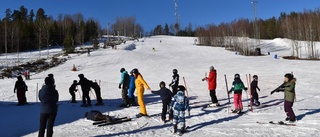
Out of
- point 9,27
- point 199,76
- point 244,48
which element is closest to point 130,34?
point 9,27

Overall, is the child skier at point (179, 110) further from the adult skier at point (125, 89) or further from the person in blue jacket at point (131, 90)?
the adult skier at point (125, 89)

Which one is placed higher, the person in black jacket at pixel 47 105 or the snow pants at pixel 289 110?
A: the person in black jacket at pixel 47 105

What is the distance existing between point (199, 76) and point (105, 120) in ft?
56.3

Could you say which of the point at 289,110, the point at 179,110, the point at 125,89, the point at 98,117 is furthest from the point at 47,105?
the point at 289,110

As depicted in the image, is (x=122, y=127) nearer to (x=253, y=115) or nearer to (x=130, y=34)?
(x=253, y=115)

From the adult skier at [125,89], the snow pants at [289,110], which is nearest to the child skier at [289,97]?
the snow pants at [289,110]

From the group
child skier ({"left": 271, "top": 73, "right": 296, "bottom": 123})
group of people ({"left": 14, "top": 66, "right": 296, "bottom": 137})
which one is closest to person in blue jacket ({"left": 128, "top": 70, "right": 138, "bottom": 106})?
group of people ({"left": 14, "top": 66, "right": 296, "bottom": 137})

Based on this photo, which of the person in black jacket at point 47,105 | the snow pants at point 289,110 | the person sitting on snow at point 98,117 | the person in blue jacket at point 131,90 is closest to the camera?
the person in black jacket at point 47,105

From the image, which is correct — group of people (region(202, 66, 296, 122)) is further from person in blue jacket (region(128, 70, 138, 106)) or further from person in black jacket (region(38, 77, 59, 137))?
person in black jacket (region(38, 77, 59, 137))

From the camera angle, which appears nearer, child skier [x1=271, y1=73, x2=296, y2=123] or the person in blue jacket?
child skier [x1=271, y1=73, x2=296, y2=123]

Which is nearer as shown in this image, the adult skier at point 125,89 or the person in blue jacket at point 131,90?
the person in blue jacket at point 131,90

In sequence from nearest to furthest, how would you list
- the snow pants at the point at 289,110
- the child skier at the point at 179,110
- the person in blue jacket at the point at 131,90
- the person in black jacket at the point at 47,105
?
the person in black jacket at the point at 47,105 → the child skier at the point at 179,110 → the snow pants at the point at 289,110 → the person in blue jacket at the point at 131,90

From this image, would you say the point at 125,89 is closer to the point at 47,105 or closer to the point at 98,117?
the point at 98,117

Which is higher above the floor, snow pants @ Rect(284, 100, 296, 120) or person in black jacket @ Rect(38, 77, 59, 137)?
person in black jacket @ Rect(38, 77, 59, 137)
